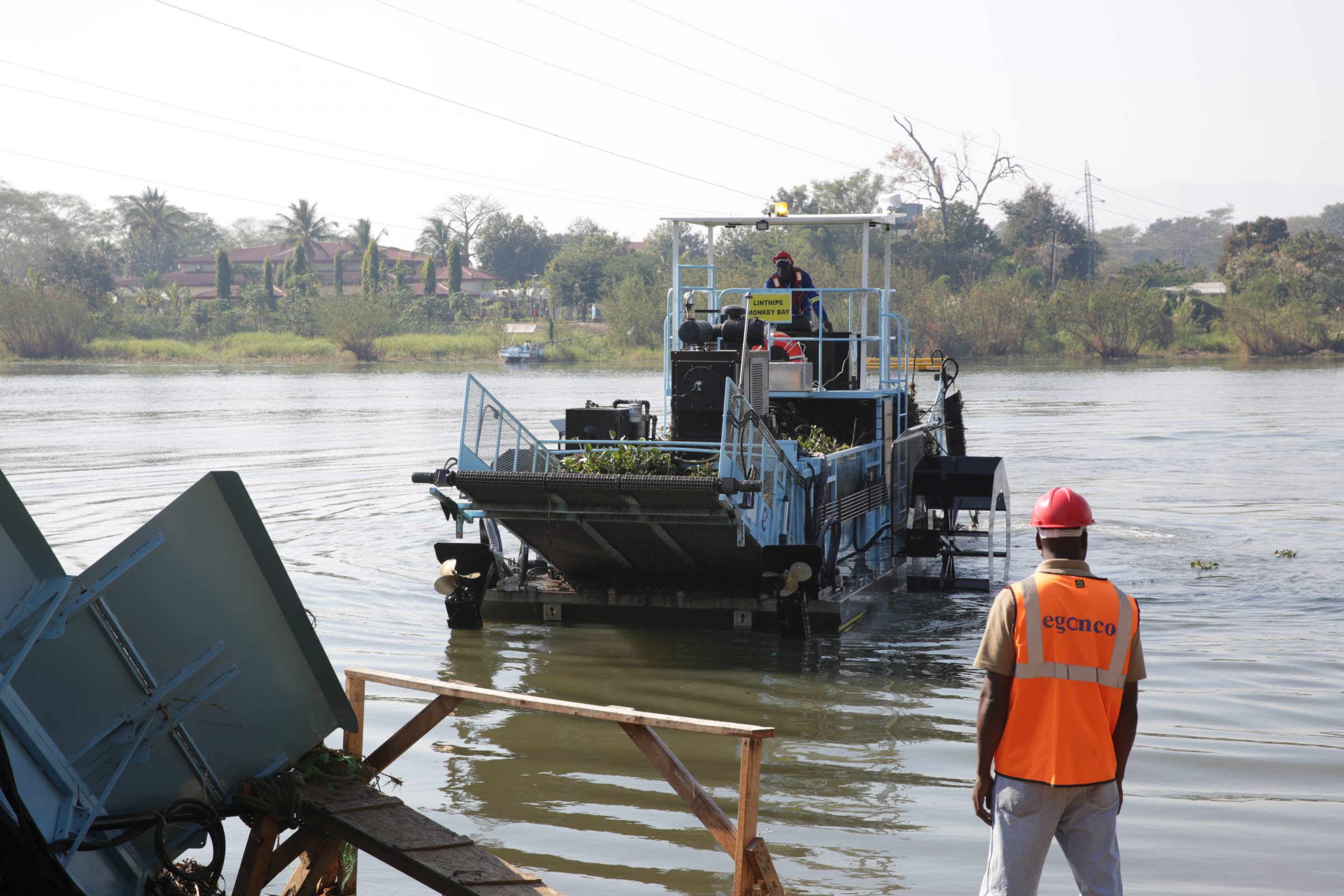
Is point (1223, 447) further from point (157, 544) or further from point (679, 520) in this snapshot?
point (157, 544)

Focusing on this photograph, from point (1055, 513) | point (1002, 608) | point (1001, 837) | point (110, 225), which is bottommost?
point (1001, 837)

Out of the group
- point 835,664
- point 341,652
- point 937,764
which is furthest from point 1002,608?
point 341,652

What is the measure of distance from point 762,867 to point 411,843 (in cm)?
129

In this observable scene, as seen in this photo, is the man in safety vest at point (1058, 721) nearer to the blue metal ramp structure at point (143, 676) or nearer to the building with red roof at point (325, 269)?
the blue metal ramp structure at point (143, 676)

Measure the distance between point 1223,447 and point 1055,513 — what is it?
26.8 meters

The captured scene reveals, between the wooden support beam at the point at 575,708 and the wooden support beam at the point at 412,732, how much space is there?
0.08 metres

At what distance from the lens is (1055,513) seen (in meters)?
4.52

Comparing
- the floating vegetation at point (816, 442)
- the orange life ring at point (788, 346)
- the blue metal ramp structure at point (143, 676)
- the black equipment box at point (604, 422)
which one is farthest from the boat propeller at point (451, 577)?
the blue metal ramp structure at point (143, 676)

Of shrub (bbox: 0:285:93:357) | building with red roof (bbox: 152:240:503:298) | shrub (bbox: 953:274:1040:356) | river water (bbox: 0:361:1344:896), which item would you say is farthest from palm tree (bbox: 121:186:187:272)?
river water (bbox: 0:361:1344:896)

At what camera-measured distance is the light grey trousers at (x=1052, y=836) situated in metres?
4.35

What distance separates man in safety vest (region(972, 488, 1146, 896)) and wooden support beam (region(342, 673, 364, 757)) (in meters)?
2.64

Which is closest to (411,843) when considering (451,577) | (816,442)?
(451,577)

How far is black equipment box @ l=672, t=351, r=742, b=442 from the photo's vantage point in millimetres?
11773

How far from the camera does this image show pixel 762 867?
4926 mm
